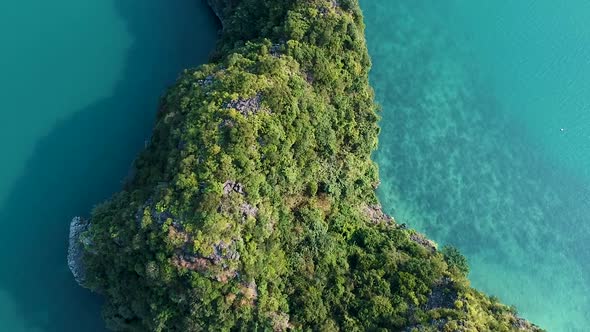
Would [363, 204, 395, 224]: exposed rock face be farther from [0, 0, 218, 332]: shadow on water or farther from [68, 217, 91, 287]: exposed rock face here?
[68, 217, 91, 287]: exposed rock face

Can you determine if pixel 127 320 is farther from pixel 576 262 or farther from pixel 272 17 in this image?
pixel 576 262

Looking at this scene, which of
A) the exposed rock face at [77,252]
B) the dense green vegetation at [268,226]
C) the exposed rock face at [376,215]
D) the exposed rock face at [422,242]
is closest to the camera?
the dense green vegetation at [268,226]

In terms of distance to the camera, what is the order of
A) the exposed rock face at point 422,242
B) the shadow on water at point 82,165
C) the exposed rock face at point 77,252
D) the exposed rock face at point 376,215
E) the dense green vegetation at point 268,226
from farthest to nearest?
the exposed rock face at point 376,215
the exposed rock face at point 422,242
the shadow on water at point 82,165
the exposed rock face at point 77,252
the dense green vegetation at point 268,226

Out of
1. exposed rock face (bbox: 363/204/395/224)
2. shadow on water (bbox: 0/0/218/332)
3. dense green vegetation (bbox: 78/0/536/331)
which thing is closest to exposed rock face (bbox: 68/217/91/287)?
dense green vegetation (bbox: 78/0/536/331)

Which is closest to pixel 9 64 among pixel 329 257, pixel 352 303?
pixel 329 257

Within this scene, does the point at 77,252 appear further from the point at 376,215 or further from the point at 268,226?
the point at 376,215

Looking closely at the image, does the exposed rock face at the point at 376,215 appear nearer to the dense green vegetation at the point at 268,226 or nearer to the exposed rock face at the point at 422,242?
the dense green vegetation at the point at 268,226

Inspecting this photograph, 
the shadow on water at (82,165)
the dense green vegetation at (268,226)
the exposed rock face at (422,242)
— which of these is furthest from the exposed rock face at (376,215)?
the shadow on water at (82,165)
